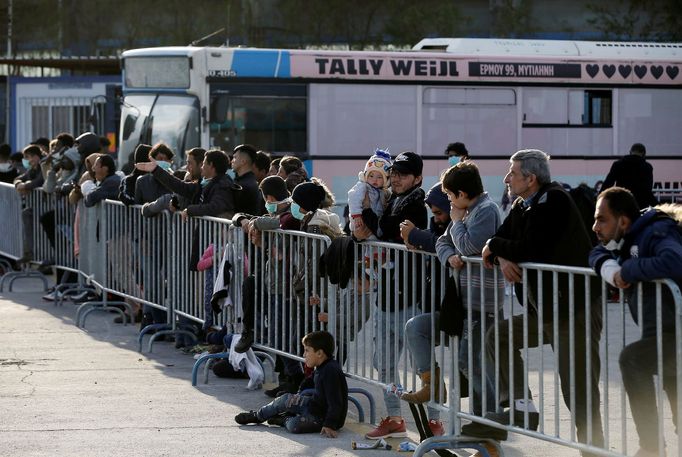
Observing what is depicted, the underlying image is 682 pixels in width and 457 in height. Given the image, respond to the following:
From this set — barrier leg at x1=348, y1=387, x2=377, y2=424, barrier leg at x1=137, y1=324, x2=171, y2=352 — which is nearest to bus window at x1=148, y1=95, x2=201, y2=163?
barrier leg at x1=137, y1=324, x2=171, y2=352

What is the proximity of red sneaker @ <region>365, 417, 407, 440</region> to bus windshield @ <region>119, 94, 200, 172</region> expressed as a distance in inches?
475

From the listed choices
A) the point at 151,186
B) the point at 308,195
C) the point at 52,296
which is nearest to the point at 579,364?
the point at 308,195

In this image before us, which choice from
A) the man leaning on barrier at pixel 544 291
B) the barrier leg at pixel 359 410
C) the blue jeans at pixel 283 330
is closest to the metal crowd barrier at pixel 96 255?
the blue jeans at pixel 283 330

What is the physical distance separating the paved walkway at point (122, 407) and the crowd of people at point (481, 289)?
0.96ft

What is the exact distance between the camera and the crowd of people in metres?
6.14

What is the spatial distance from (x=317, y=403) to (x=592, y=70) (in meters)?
14.7

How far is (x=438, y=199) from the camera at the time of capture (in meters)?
7.80

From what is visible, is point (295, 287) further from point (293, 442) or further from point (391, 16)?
point (391, 16)

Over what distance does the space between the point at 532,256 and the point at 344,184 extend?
13923 millimetres

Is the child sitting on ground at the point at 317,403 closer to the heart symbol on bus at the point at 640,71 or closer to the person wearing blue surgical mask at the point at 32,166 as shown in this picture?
the person wearing blue surgical mask at the point at 32,166

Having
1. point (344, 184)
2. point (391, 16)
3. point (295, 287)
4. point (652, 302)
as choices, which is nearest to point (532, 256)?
point (652, 302)

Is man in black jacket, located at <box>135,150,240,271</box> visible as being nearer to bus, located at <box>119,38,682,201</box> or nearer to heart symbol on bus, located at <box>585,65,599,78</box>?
bus, located at <box>119,38,682,201</box>

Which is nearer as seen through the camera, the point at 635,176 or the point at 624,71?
the point at 635,176

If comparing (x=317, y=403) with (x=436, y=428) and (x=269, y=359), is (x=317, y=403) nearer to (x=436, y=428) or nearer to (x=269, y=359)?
(x=436, y=428)
